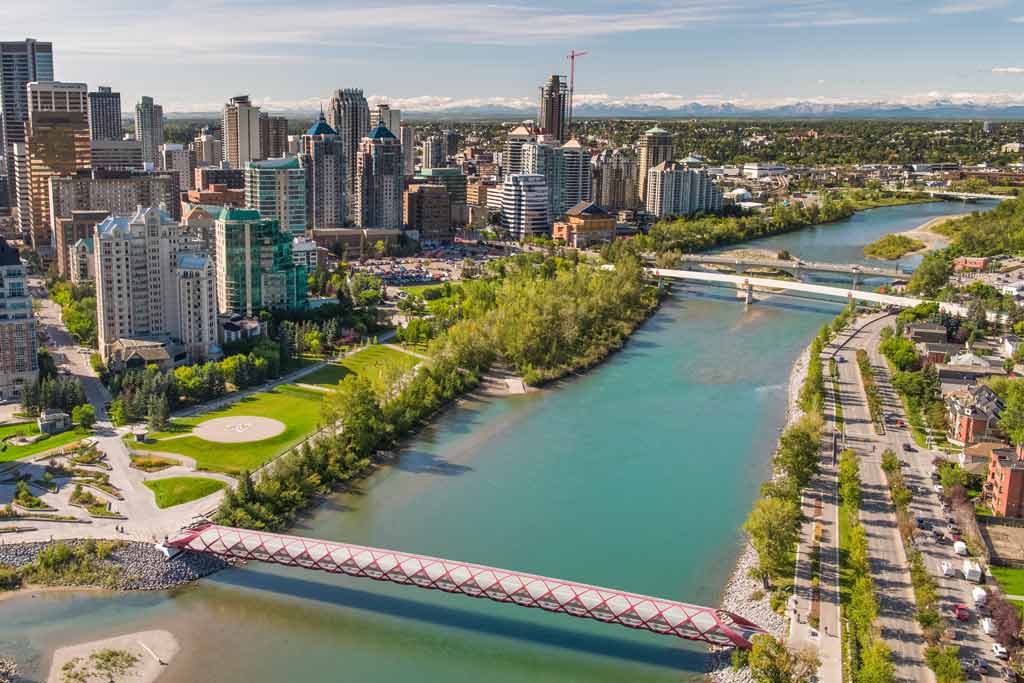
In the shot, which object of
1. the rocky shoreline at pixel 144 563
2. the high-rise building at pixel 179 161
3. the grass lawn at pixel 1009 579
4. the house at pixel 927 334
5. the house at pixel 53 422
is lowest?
the rocky shoreline at pixel 144 563

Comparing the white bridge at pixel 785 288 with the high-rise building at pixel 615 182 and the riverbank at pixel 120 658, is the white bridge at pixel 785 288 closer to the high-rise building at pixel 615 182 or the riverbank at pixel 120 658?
the high-rise building at pixel 615 182

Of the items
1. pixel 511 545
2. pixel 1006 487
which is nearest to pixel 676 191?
pixel 1006 487

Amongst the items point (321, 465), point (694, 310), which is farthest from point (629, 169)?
point (321, 465)

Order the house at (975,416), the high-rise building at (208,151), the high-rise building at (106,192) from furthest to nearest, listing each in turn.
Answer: the high-rise building at (208,151)
the high-rise building at (106,192)
the house at (975,416)

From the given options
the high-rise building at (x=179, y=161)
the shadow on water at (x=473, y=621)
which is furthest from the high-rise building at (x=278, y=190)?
the high-rise building at (x=179, y=161)

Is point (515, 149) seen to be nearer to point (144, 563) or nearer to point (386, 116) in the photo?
point (386, 116)

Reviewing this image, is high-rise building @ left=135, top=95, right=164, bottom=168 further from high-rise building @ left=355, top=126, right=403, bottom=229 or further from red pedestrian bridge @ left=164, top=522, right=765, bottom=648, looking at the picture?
red pedestrian bridge @ left=164, top=522, right=765, bottom=648
